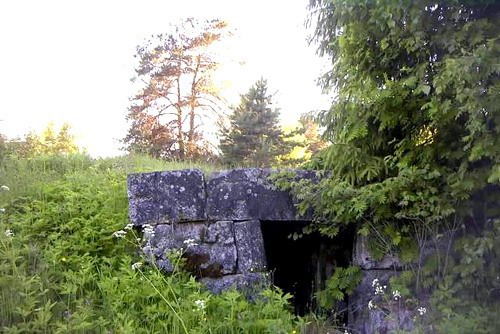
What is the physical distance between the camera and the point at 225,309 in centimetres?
379

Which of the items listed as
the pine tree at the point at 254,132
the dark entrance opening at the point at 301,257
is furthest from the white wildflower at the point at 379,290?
the pine tree at the point at 254,132

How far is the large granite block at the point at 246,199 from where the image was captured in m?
4.47

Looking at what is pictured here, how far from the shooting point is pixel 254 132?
39.9ft

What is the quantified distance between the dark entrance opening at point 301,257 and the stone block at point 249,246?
306 millimetres

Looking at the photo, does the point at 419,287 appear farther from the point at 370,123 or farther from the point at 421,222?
the point at 370,123

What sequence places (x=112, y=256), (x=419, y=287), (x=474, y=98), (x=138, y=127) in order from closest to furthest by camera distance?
(x=474, y=98) < (x=419, y=287) < (x=112, y=256) < (x=138, y=127)

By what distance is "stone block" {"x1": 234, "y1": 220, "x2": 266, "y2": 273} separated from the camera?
436 cm

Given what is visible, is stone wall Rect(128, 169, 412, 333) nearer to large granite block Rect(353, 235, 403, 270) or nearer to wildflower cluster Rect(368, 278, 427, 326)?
large granite block Rect(353, 235, 403, 270)

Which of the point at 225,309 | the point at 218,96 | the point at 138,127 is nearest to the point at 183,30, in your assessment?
the point at 218,96

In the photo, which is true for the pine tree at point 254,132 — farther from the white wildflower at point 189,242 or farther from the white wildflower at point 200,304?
the white wildflower at point 200,304

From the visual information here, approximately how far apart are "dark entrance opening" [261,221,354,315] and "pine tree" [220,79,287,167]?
18.9 feet

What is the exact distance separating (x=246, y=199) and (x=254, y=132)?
775 centimetres

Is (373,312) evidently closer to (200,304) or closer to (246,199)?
(246,199)

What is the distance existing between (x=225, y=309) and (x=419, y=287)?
1.57 metres
